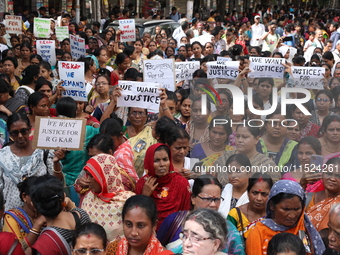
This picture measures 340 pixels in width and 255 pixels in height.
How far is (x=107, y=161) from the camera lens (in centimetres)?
443

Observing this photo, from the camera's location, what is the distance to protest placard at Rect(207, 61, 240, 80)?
852 cm

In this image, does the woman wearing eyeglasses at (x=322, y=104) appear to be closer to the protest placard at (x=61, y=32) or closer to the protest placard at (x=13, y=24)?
the protest placard at (x=61, y=32)

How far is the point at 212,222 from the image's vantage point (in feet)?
11.0

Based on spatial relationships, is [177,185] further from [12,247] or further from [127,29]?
[127,29]

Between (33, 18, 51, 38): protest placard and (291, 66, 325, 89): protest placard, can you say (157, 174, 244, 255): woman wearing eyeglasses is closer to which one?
(291, 66, 325, 89): protest placard

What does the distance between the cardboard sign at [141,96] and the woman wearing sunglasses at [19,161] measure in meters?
1.35

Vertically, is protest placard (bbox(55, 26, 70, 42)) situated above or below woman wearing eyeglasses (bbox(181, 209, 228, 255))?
above

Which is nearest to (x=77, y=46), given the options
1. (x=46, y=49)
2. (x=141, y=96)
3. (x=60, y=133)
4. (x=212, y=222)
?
→ (x=46, y=49)

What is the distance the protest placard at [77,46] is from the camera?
35.3ft

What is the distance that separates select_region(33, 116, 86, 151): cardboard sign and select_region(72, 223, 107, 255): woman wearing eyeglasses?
1.52m

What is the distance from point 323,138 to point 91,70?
457 centimetres

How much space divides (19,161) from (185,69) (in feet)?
15.1

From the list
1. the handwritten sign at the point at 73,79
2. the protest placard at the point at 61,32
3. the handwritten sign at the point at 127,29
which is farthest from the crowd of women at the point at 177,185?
the handwritten sign at the point at 127,29

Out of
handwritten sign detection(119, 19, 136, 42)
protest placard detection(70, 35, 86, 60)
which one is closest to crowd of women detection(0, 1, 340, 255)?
protest placard detection(70, 35, 86, 60)
